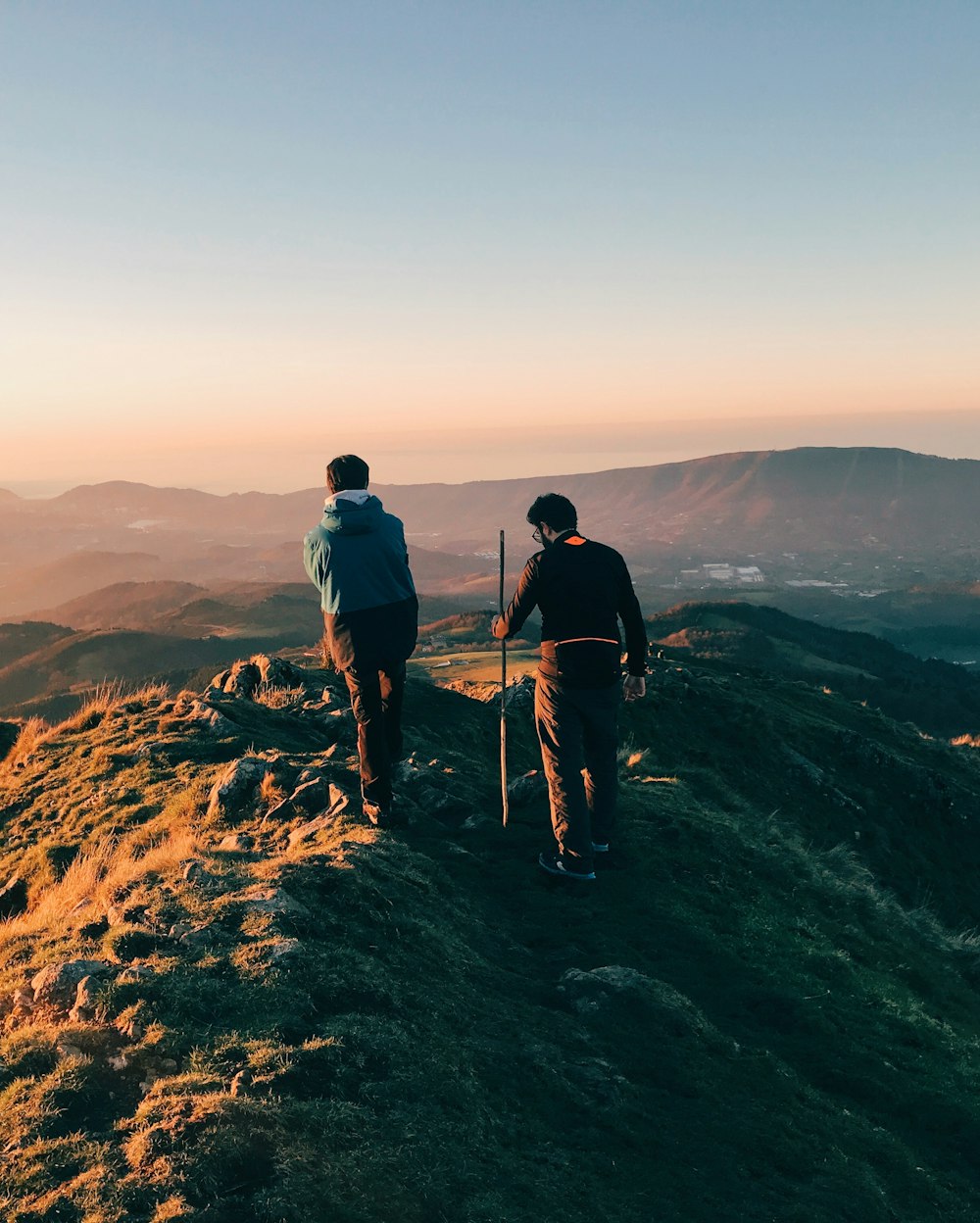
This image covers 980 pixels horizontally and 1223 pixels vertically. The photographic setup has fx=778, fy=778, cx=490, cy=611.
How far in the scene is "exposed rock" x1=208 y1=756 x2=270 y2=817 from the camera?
32.5 ft

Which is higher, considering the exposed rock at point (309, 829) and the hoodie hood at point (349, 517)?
the hoodie hood at point (349, 517)

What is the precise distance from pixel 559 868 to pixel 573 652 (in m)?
2.46

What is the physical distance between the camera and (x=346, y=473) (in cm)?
849

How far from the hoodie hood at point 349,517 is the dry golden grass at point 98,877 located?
3711 millimetres

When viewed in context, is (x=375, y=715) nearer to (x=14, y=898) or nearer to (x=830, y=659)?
(x=14, y=898)

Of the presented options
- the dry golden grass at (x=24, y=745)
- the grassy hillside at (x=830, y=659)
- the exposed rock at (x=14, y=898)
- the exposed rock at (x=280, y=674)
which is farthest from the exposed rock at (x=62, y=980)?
the grassy hillside at (x=830, y=659)

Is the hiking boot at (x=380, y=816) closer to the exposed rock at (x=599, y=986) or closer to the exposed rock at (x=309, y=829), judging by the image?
the exposed rock at (x=309, y=829)

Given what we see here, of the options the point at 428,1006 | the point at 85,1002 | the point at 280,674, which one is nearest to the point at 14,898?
the point at 85,1002

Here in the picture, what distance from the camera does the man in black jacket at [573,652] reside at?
324 inches

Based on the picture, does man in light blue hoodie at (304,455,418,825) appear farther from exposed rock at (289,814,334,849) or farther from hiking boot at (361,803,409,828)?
exposed rock at (289,814,334,849)

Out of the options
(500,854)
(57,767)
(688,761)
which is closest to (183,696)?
(57,767)

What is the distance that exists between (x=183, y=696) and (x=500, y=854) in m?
8.14

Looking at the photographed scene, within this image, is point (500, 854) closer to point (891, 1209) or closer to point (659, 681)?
point (891, 1209)

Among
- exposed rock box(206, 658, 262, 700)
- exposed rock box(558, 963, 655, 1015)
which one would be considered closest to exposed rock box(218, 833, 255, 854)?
exposed rock box(558, 963, 655, 1015)
